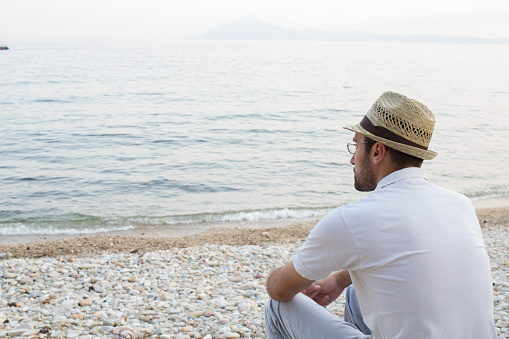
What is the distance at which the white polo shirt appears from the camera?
79.0 inches

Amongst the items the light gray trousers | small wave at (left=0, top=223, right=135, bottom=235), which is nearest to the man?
the light gray trousers

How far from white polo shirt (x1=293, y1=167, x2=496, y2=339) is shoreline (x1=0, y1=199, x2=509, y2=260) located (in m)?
5.62

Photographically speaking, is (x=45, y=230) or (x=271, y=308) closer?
(x=271, y=308)

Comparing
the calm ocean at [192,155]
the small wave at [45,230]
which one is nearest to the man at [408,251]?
the small wave at [45,230]

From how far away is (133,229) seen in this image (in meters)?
10.1

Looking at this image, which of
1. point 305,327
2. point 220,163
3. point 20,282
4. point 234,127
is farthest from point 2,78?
point 305,327

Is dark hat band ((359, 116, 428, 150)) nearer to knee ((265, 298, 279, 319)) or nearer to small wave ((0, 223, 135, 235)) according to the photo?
knee ((265, 298, 279, 319))

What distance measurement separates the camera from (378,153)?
2393 mm

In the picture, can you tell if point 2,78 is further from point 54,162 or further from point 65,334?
point 65,334

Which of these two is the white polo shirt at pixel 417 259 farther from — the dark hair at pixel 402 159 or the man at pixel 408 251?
the dark hair at pixel 402 159

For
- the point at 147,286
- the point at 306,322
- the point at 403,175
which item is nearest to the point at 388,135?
A: the point at 403,175

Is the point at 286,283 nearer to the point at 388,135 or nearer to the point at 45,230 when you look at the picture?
the point at 388,135

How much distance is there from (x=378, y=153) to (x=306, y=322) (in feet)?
3.48

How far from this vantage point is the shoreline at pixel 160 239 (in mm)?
7504
